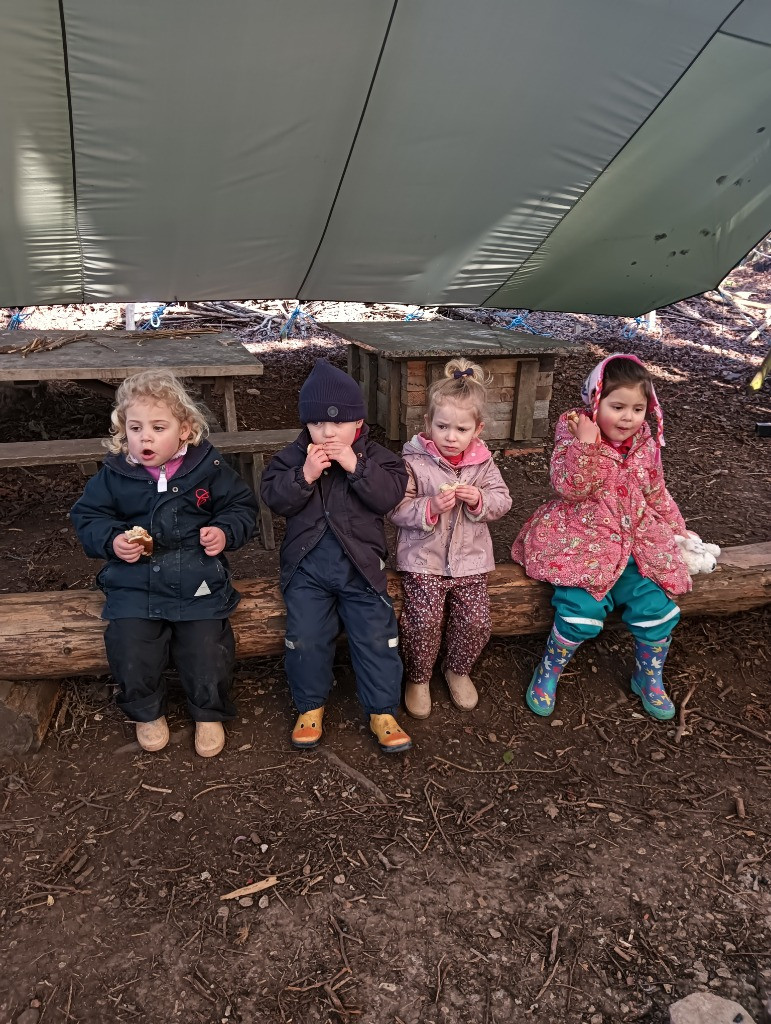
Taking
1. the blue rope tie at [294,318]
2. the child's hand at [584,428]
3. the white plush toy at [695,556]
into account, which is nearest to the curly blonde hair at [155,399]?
the child's hand at [584,428]

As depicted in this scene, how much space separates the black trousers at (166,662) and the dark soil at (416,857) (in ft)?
0.59

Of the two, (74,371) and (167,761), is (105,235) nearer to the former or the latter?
(74,371)

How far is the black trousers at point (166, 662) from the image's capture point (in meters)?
2.59

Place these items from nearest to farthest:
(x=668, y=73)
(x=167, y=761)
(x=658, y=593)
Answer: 1. (x=167, y=761)
2. (x=658, y=593)
3. (x=668, y=73)

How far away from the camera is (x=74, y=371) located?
416cm

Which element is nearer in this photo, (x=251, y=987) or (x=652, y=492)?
(x=251, y=987)

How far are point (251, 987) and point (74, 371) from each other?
134 inches

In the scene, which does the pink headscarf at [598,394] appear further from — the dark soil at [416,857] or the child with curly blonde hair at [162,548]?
the child with curly blonde hair at [162,548]

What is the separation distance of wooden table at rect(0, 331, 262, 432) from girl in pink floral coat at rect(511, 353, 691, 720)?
7.05ft

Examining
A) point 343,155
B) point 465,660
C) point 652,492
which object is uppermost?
point 343,155

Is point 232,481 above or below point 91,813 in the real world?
above

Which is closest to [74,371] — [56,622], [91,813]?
[56,622]

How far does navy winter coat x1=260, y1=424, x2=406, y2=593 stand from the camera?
262 cm

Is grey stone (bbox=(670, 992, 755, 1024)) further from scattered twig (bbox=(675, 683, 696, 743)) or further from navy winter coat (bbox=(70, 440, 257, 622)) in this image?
navy winter coat (bbox=(70, 440, 257, 622))
